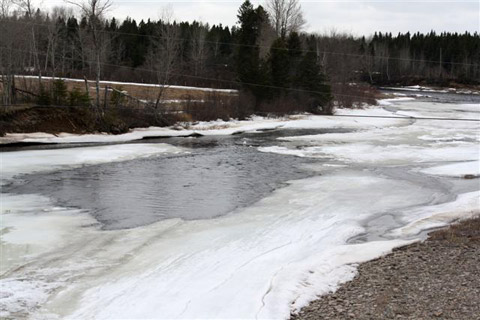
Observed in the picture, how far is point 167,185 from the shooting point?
1981 centimetres

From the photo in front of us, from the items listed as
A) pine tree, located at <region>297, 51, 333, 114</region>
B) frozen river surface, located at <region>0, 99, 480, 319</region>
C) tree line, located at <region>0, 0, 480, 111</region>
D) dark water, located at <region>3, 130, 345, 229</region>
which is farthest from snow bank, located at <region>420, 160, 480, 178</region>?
pine tree, located at <region>297, 51, 333, 114</region>

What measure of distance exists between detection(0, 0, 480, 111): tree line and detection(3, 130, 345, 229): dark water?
13891 mm

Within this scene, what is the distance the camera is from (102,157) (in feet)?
85.9

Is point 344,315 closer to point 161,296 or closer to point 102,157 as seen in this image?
point 161,296

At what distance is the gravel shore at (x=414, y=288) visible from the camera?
26.0ft

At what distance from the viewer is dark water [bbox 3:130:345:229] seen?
1569 centimetres

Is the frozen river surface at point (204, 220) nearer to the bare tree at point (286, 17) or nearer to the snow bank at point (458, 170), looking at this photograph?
the snow bank at point (458, 170)

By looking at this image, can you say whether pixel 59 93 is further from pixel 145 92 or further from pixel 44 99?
pixel 145 92

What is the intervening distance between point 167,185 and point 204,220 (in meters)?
5.57

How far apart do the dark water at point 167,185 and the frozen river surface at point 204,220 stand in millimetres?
63

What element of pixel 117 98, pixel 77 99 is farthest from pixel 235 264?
pixel 117 98

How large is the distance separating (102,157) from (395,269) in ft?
62.3

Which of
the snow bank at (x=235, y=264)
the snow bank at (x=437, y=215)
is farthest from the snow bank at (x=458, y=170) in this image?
the snow bank at (x=235, y=264)

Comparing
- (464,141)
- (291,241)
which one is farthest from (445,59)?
(291,241)
